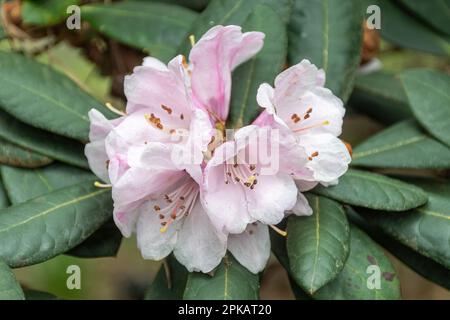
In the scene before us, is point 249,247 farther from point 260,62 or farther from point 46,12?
point 46,12

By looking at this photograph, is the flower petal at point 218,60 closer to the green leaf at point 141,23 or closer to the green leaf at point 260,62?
the green leaf at point 260,62

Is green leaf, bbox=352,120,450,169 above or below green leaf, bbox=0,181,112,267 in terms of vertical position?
below

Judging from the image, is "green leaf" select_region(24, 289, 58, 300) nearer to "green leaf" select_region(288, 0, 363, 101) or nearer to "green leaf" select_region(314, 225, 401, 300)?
"green leaf" select_region(314, 225, 401, 300)

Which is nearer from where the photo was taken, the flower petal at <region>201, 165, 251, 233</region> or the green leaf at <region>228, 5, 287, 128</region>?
the flower petal at <region>201, 165, 251, 233</region>

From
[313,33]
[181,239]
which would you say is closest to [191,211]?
[181,239]

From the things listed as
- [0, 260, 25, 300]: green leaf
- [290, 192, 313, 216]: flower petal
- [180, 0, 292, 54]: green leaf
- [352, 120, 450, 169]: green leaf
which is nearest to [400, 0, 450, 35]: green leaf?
[352, 120, 450, 169]: green leaf

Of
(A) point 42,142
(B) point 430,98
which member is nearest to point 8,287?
(A) point 42,142
